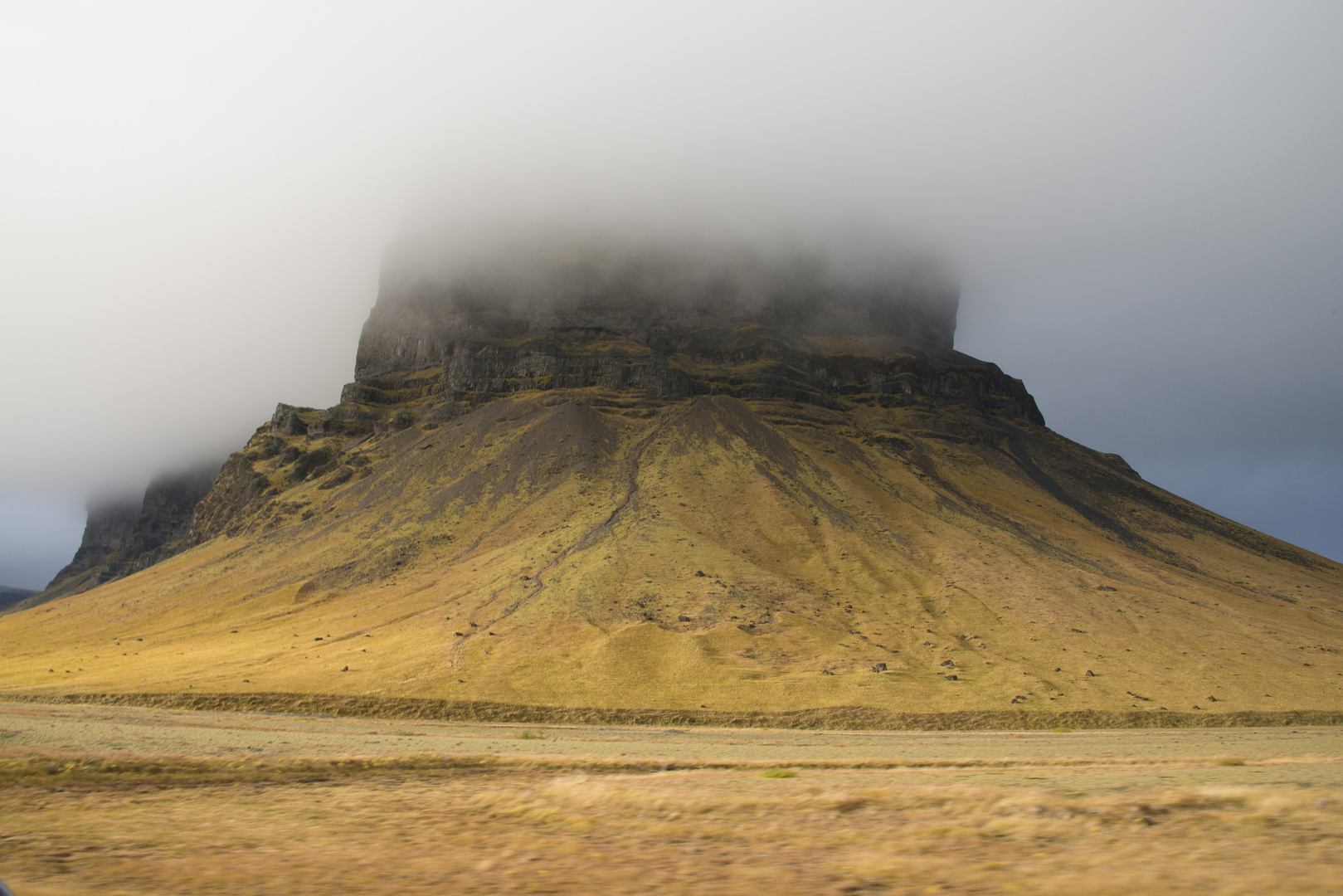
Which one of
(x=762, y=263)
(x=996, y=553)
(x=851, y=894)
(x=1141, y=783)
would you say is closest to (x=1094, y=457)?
(x=996, y=553)

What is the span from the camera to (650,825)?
429 inches

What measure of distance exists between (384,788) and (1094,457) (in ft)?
443

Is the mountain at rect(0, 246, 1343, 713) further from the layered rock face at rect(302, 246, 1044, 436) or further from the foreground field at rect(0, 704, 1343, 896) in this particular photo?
the foreground field at rect(0, 704, 1343, 896)

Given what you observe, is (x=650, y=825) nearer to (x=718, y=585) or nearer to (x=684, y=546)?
(x=718, y=585)

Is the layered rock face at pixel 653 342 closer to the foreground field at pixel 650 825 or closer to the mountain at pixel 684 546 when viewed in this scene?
the mountain at pixel 684 546

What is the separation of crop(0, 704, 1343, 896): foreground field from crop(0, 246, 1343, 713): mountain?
2662 cm

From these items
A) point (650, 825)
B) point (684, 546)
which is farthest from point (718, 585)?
point (650, 825)

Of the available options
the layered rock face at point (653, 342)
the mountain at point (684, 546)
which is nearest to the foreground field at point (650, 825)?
the mountain at point (684, 546)

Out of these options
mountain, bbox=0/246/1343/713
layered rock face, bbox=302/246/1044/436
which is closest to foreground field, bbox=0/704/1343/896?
mountain, bbox=0/246/1343/713

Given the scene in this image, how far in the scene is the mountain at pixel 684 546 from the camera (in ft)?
158

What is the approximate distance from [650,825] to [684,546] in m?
57.4

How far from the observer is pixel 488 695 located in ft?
142

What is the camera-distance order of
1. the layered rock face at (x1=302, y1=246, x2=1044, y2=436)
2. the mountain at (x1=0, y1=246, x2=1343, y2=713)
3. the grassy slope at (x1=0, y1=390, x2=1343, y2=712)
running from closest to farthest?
1. the grassy slope at (x1=0, y1=390, x2=1343, y2=712)
2. the mountain at (x1=0, y1=246, x2=1343, y2=713)
3. the layered rock face at (x1=302, y1=246, x2=1044, y2=436)

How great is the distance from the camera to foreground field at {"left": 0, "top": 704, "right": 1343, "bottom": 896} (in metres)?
7.86
